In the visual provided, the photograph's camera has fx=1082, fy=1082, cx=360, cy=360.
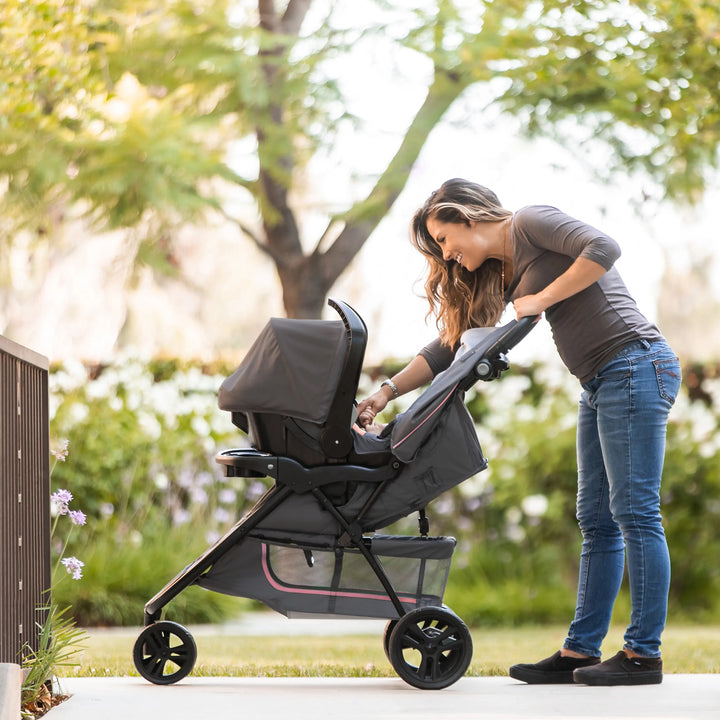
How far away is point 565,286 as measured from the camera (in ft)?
10.5

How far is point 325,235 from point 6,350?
6740mm

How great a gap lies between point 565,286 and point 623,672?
1.18 m

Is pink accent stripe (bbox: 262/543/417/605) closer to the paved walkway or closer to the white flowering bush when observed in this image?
the paved walkway

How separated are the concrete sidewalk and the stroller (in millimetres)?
143

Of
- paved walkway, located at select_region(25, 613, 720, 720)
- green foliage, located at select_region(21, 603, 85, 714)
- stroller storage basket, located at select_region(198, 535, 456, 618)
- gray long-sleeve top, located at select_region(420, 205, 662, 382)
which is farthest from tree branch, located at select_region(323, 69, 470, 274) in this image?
green foliage, located at select_region(21, 603, 85, 714)

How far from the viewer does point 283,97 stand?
8.31 metres

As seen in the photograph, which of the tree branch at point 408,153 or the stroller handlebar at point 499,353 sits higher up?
the tree branch at point 408,153

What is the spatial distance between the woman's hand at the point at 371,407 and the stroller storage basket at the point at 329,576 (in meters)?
0.41

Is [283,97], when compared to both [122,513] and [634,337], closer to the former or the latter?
[122,513]

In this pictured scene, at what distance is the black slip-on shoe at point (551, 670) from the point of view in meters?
3.43

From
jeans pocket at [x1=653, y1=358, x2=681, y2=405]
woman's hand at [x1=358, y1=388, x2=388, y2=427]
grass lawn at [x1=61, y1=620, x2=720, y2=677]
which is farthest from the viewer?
grass lawn at [x1=61, y1=620, x2=720, y2=677]

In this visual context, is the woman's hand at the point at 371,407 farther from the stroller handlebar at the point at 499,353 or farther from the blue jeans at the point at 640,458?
the blue jeans at the point at 640,458

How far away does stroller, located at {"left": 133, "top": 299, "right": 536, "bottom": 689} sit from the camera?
3.21m

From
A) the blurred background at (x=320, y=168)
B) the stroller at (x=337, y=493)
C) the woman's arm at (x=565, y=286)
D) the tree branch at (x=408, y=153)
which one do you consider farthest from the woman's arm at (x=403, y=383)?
the tree branch at (x=408, y=153)
